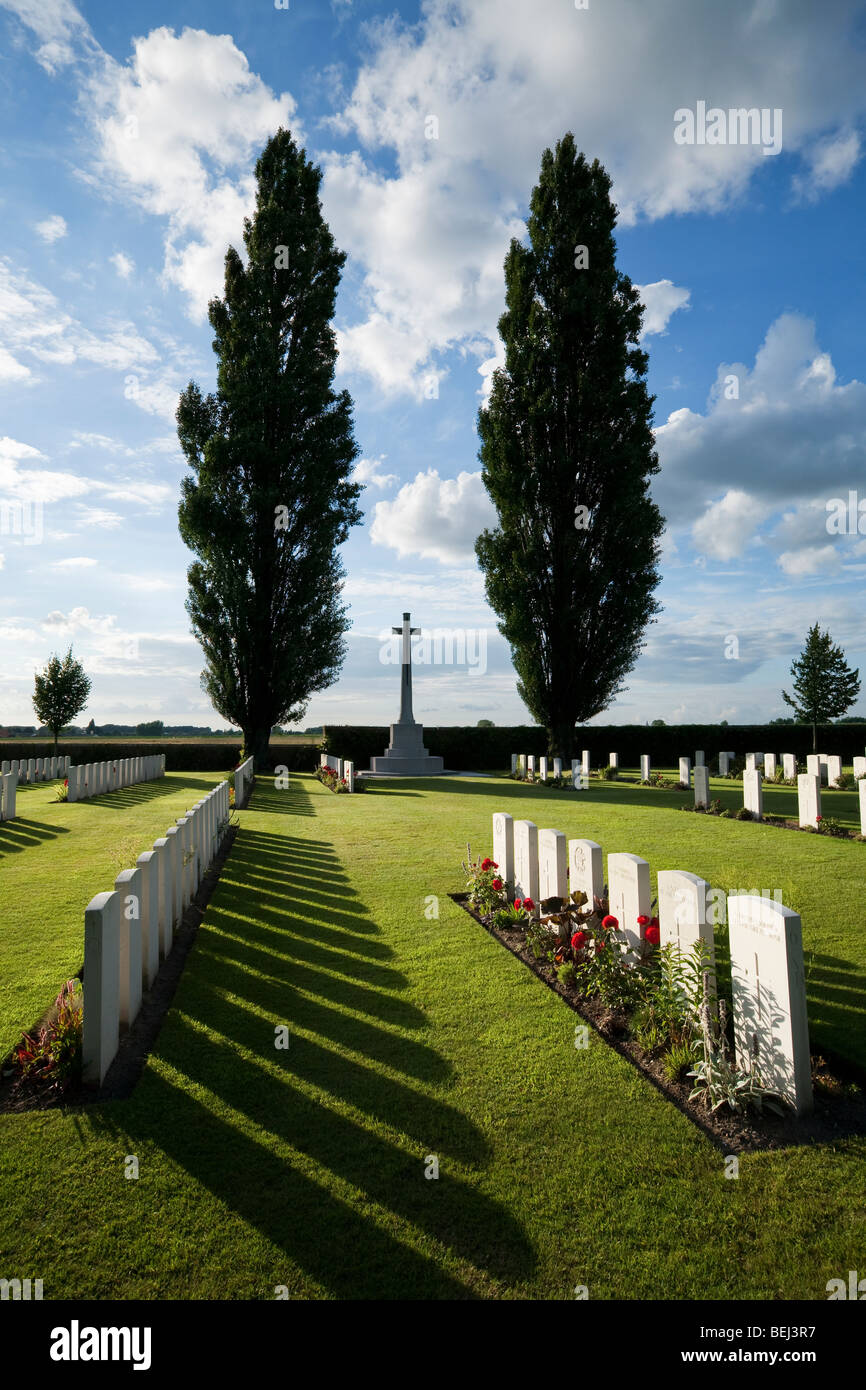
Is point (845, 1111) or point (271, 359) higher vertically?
point (271, 359)

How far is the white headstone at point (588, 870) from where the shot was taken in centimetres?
493

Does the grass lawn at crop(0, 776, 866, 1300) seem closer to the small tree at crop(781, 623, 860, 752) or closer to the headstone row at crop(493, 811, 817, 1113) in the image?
the headstone row at crop(493, 811, 817, 1113)

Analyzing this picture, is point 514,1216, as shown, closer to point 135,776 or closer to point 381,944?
point 381,944

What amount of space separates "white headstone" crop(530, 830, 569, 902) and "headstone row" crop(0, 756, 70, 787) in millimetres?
18906

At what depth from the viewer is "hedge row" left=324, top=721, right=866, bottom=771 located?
89.6 ft

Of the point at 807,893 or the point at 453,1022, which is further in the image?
the point at 807,893

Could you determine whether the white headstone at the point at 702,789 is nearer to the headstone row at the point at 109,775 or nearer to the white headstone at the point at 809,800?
the white headstone at the point at 809,800

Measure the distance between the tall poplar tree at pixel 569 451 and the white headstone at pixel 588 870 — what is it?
56.2 ft

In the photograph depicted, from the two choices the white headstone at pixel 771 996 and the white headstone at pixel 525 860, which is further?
the white headstone at pixel 525 860

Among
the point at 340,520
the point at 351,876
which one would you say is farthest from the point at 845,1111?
the point at 340,520

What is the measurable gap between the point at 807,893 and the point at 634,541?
56.0 feet

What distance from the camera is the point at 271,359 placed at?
21391mm

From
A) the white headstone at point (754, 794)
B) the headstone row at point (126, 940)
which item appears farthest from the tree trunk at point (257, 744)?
the headstone row at point (126, 940)

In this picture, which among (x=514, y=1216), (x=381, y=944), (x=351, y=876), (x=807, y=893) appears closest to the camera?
(x=514, y=1216)
